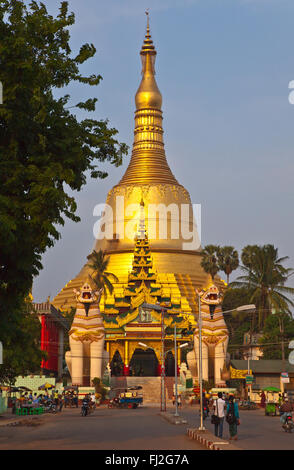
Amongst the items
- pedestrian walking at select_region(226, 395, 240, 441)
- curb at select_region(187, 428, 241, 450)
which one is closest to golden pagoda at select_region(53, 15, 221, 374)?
curb at select_region(187, 428, 241, 450)

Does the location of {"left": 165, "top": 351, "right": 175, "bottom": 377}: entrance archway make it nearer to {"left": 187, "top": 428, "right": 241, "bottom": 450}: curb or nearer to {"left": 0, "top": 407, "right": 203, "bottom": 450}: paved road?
{"left": 0, "top": 407, "right": 203, "bottom": 450}: paved road

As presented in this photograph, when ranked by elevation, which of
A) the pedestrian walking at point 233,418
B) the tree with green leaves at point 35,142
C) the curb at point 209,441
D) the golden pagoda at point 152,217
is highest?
the golden pagoda at point 152,217

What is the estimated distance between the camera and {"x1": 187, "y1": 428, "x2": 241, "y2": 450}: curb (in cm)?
1950

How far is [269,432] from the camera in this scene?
1097 inches

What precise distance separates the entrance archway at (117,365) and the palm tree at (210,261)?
42.0 feet

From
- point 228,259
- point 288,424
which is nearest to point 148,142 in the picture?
point 228,259

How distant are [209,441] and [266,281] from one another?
48904 millimetres

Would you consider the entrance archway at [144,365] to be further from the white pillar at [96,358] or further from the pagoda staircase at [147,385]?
the white pillar at [96,358]

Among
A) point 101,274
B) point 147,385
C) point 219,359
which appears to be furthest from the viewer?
point 101,274

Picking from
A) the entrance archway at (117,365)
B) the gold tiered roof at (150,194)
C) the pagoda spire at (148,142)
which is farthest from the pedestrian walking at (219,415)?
the pagoda spire at (148,142)

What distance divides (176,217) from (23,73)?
2851 inches

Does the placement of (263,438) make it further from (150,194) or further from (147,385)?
(150,194)

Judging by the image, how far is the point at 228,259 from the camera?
261ft

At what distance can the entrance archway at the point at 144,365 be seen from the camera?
79.2 m
